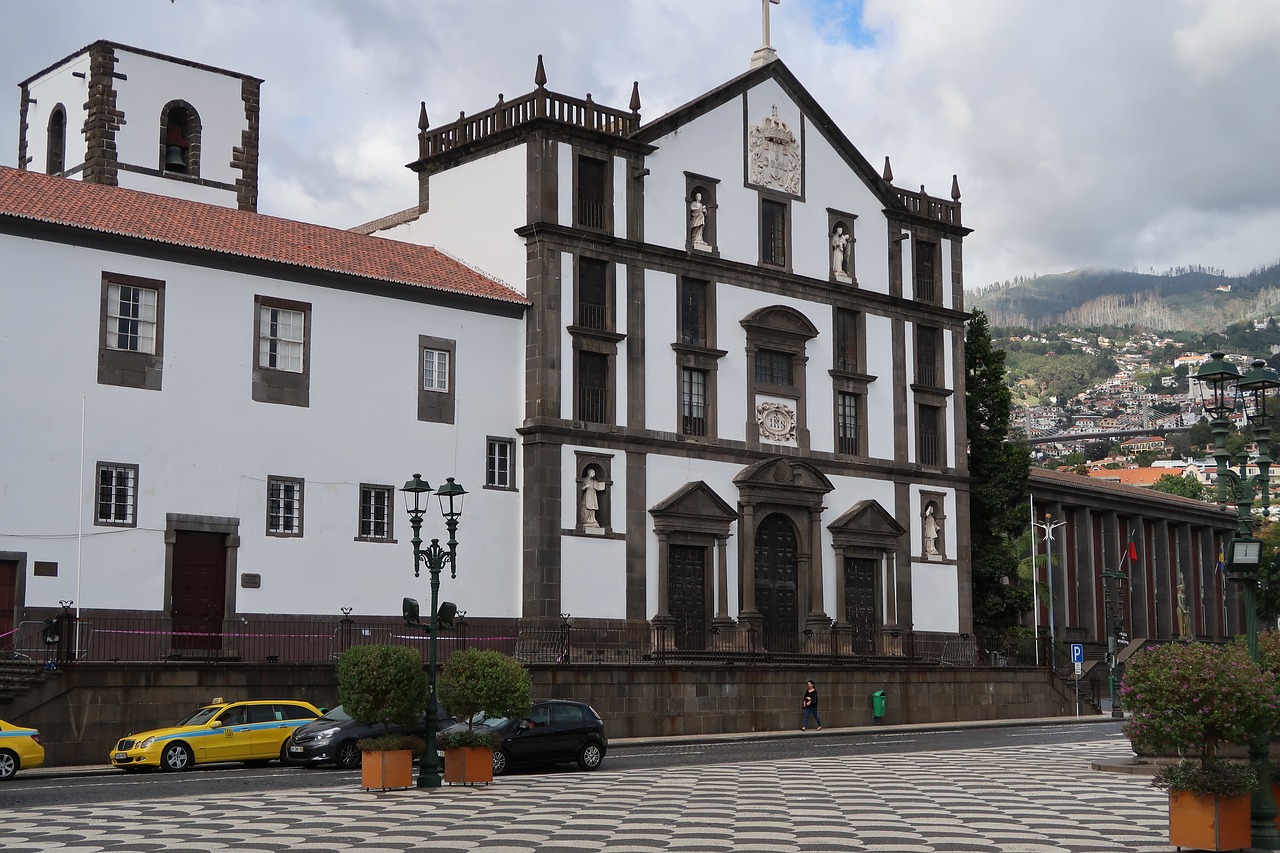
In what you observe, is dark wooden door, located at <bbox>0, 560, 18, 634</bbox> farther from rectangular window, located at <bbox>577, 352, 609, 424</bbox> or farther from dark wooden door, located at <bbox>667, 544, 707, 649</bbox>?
dark wooden door, located at <bbox>667, 544, 707, 649</bbox>

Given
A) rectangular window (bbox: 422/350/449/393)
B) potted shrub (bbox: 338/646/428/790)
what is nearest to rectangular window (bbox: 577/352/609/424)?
rectangular window (bbox: 422/350/449/393)

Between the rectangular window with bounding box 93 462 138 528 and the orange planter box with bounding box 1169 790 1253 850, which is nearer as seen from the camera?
the orange planter box with bounding box 1169 790 1253 850

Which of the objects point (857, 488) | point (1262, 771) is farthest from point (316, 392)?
point (1262, 771)

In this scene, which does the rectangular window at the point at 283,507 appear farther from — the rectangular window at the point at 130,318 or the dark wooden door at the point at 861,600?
the dark wooden door at the point at 861,600

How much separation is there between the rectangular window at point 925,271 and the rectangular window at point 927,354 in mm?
1150

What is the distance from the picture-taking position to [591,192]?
50.3 metres

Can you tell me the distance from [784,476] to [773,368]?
365 cm

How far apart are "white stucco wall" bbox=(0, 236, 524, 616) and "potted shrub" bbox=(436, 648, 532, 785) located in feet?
43.8

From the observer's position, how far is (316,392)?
43938mm

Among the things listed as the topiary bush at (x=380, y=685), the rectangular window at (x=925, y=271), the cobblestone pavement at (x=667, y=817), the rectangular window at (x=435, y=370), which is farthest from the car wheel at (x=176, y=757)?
the rectangular window at (x=925, y=271)

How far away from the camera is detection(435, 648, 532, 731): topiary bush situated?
2909cm

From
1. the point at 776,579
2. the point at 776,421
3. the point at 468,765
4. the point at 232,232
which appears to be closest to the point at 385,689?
the point at 468,765

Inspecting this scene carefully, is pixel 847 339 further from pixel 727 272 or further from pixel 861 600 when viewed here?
pixel 861 600

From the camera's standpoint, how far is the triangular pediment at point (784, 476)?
172ft
